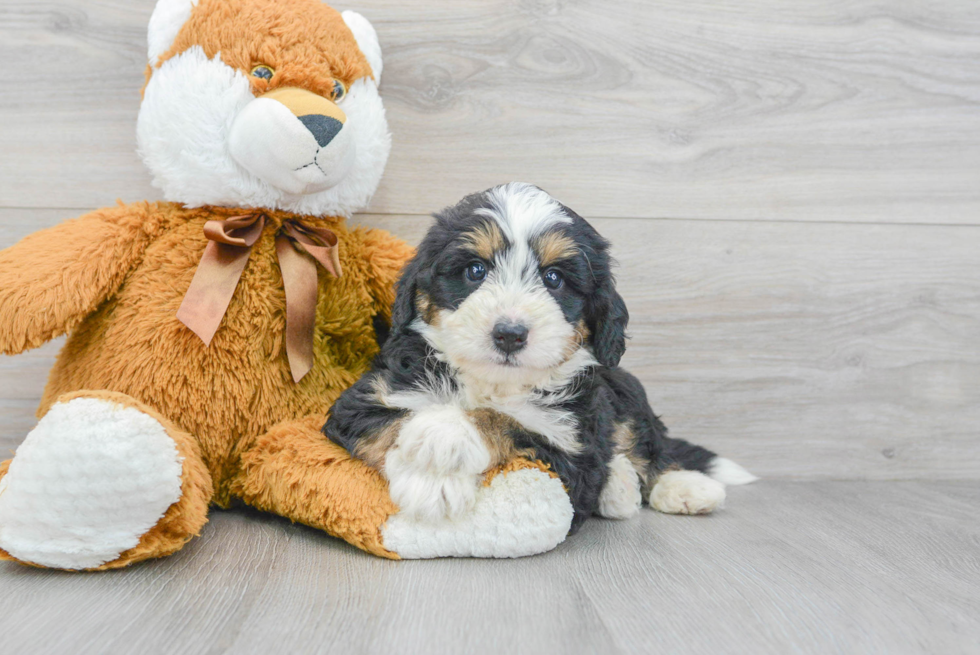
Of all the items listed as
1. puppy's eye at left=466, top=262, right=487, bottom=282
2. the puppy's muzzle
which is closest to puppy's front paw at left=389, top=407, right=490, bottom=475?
puppy's eye at left=466, top=262, right=487, bottom=282

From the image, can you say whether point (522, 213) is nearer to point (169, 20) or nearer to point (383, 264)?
point (383, 264)

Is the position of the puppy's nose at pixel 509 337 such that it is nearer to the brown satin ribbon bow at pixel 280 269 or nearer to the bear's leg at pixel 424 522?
the bear's leg at pixel 424 522

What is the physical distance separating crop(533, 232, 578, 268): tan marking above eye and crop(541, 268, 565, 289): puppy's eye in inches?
0.8

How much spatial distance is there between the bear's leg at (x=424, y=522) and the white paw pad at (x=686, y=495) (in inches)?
20.2

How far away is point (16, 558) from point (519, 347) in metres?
1.00

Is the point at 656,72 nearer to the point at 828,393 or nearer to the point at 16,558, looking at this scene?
the point at 828,393

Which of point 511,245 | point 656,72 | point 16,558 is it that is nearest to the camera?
point 16,558

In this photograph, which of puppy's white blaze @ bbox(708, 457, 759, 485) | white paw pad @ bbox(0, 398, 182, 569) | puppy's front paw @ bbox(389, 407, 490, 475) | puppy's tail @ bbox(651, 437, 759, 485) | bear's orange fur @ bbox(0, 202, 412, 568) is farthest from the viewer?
puppy's white blaze @ bbox(708, 457, 759, 485)

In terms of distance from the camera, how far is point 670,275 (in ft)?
7.77

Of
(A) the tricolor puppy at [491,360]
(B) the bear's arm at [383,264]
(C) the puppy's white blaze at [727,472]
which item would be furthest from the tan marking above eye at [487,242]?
(C) the puppy's white blaze at [727,472]

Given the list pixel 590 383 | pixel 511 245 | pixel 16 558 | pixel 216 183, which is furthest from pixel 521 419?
pixel 16 558

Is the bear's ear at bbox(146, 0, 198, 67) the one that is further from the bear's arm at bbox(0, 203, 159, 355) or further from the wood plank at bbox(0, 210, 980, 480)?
the wood plank at bbox(0, 210, 980, 480)

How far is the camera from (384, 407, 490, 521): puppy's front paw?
148 centimetres

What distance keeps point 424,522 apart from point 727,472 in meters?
1.12
